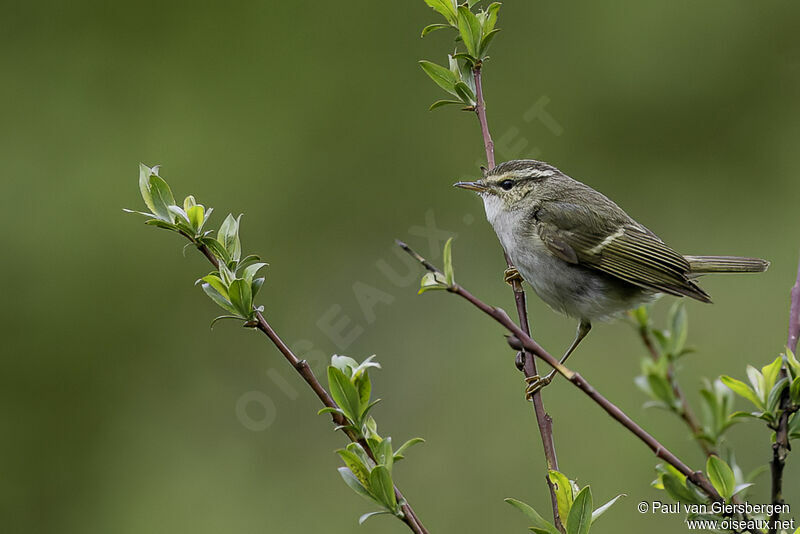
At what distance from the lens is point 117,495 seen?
170 inches

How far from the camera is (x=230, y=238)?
1.60 m

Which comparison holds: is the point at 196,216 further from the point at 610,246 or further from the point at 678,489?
the point at 610,246

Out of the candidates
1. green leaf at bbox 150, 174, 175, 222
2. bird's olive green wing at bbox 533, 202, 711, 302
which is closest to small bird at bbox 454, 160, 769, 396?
bird's olive green wing at bbox 533, 202, 711, 302

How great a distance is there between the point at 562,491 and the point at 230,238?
795 millimetres

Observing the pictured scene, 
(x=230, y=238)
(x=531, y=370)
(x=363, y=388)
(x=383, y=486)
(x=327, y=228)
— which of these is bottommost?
(x=531, y=370)

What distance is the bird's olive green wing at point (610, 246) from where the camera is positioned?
2713 millimetres

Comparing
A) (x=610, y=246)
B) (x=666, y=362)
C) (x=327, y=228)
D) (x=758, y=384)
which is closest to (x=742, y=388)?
(x=758, y=384)

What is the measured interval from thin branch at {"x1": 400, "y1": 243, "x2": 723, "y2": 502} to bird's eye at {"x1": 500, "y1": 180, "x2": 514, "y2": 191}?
1600mm

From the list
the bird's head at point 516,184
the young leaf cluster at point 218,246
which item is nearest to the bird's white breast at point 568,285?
the bird's head at point 516,184

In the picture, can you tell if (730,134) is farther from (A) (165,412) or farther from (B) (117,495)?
(B) (117,495)

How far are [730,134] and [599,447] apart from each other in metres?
2.31

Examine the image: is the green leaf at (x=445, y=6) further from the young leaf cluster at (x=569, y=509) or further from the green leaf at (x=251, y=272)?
the young leaf cluster at (x=569, y=509)

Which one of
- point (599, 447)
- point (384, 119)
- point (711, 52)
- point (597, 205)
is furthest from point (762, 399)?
point (711, 52)

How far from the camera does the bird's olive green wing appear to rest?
271 centimetres
